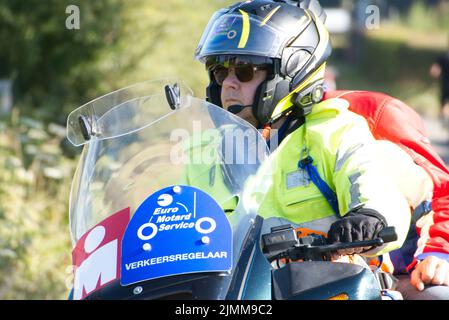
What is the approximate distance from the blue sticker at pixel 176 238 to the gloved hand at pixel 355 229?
0.42 metres

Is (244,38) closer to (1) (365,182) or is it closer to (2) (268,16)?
(2) (268,16)

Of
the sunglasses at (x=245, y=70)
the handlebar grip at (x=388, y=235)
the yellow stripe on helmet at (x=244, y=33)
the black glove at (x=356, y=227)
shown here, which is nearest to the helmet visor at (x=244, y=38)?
the yellow stripe on helmet at (x=244, y=33)

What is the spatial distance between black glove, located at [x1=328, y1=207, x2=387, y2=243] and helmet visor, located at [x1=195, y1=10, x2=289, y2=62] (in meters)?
1.22

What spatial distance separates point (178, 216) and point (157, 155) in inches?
20.4

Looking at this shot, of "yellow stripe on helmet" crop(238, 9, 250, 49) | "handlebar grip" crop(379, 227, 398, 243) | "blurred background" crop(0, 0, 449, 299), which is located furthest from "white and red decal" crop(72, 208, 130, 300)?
"blurred background" crop(0, 0, 449, 299)

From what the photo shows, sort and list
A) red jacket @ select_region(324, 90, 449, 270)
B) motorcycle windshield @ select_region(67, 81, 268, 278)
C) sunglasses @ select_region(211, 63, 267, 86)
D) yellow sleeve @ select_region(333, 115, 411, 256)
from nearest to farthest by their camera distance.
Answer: motorcycle windshield @ select_region(67, 81, 268, 278) → yellow sleeve @ select_region(333, 115, 411, 256) → red jacket @ select_region(324, 90, 449, 270) → sunglasses @ select_region(211, 63, 267, 86)

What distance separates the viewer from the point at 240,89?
500 cm

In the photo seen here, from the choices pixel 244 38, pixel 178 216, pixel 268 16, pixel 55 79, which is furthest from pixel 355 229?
pixel 55 79

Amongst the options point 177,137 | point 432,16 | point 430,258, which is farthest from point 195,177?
point 432,16

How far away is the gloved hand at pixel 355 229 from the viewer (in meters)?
3.78

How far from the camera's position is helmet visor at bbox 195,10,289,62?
4809mm

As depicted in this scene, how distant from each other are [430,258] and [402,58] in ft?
98.5

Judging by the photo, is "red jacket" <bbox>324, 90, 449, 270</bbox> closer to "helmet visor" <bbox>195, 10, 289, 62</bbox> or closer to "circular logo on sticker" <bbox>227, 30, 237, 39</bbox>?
"helmet visor" <bbox>195, 10, 289, 62</bbox>
